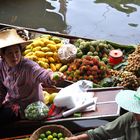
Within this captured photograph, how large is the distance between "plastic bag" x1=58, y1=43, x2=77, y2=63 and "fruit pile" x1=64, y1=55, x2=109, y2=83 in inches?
5.7

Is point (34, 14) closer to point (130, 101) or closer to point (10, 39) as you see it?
point (10, 39)

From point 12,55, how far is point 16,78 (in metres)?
0.26

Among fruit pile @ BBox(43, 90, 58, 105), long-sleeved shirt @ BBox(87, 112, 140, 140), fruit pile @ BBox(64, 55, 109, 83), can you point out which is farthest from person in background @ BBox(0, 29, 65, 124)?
fruit pile @ BBox(64, 55, 109, 83)

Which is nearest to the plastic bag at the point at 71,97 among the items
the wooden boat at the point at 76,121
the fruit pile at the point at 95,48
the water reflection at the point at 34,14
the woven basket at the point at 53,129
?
the wooden boat at the point at 76,121

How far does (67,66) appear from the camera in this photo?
4008mm

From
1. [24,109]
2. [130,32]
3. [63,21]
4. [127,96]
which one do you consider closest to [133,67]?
[24,109]

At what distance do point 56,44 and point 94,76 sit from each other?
0.74 meters

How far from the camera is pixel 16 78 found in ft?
9.33

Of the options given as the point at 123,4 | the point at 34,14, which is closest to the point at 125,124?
the point at 34,14

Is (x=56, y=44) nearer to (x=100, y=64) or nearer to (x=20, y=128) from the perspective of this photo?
(x=100, y=64)

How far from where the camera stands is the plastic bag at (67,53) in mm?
3986

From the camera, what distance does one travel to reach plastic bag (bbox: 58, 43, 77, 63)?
157 inches

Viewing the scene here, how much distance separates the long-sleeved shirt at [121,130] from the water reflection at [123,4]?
179 inches

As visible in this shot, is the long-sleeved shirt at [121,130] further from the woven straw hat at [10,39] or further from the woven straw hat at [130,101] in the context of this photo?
the woven straw hat at [10,39]
